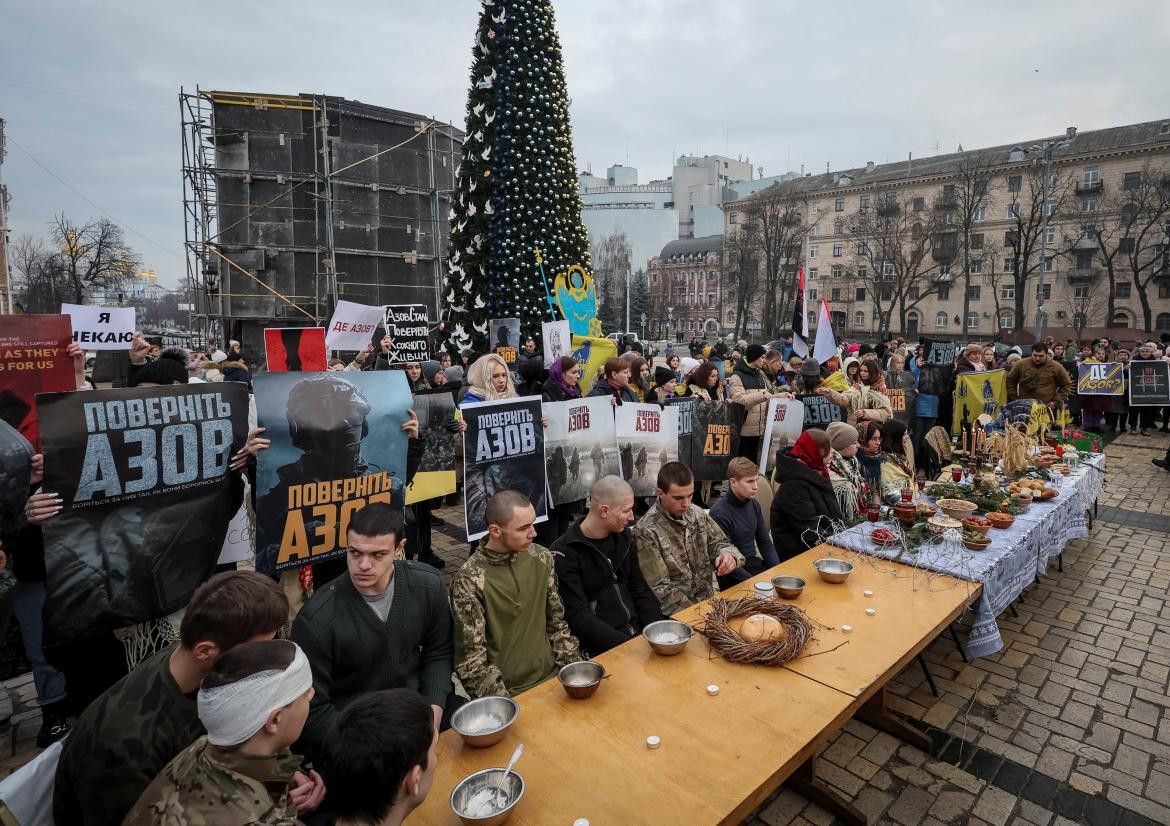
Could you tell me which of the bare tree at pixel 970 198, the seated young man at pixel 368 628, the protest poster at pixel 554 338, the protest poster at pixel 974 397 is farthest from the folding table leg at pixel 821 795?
the bare tree at pixel 970 198

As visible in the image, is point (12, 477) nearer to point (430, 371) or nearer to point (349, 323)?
point (349, 323)

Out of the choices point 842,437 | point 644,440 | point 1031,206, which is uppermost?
point 1031,206

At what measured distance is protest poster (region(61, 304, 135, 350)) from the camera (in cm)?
671

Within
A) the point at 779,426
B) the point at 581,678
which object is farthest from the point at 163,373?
the point at 779,426

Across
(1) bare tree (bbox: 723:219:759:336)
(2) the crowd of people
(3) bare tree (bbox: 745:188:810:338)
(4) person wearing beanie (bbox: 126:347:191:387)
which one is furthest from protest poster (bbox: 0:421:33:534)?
(1) bare tree (bbox: 723:219:759:336)

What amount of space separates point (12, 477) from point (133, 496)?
0.55 m

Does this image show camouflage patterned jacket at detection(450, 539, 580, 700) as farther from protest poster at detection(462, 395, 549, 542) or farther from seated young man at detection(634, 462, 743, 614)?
protest poster at detection(462, 395, 549, 542)

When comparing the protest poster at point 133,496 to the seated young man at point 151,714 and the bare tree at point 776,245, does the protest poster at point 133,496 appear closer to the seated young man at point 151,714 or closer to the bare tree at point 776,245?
the seated young man at point 151,714

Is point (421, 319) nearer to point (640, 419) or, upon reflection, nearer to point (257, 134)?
point (640, 419)

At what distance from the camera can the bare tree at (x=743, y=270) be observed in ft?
187

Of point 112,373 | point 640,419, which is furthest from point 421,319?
point 112,373

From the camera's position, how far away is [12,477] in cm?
335

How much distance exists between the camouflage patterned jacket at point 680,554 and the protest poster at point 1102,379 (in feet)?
50.8

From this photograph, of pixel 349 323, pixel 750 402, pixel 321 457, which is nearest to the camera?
pixel 321 457
